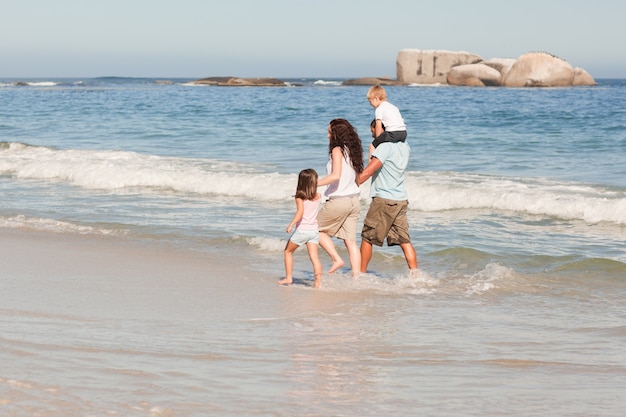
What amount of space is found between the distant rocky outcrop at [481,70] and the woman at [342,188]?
77085 mm

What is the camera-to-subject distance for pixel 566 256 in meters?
9.25

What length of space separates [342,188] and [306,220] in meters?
0.43

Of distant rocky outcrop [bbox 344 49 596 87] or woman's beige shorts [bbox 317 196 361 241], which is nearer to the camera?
woman's beige shorts [bbox 317 196 361 241]

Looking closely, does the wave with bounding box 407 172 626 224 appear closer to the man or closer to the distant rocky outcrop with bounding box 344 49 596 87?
the man

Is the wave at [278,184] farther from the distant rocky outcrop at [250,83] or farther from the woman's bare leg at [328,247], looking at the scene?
the distant rocky outcrop at [250,83]

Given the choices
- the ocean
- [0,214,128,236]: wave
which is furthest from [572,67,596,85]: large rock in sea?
[0,214,128,236]: wave

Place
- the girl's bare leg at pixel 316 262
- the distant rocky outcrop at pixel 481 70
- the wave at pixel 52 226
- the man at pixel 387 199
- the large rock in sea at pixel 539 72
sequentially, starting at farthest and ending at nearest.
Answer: the distant rocky outcrop at pixel 481 70 < the large rock in sea at pixel 539 72 < the wave at pixel 52 226 < the girl's bare leg at pixel 316 262 < the man at pixel 387 199

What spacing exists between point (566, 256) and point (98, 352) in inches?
225

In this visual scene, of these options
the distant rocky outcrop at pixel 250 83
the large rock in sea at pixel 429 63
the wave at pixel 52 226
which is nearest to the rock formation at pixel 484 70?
the large rock in sea at pixel 429 63

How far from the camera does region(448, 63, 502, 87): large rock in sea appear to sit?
87.9m

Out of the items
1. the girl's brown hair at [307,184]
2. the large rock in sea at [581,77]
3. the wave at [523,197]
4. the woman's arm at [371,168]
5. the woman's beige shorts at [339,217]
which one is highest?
the large rock in sea at [581,77]

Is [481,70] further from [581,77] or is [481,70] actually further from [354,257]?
[354,257]

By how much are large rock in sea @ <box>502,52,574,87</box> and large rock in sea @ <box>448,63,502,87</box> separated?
3049mm

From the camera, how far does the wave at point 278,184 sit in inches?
488
